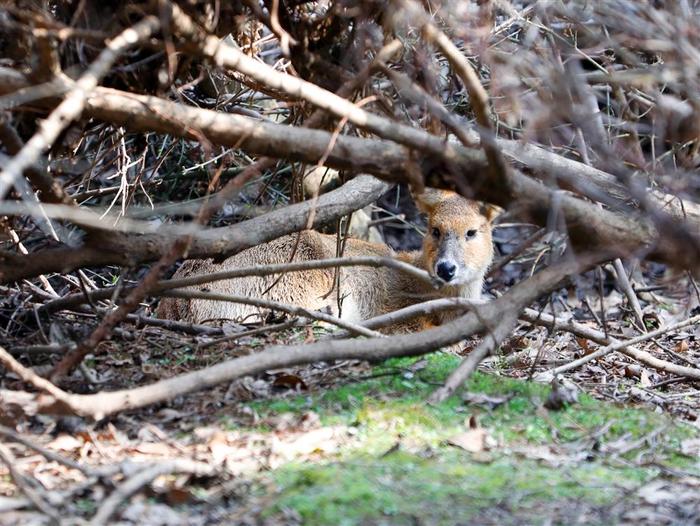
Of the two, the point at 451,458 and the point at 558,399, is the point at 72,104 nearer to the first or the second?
the point at 451,458

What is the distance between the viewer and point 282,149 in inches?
166

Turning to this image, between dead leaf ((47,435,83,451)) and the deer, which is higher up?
the deer

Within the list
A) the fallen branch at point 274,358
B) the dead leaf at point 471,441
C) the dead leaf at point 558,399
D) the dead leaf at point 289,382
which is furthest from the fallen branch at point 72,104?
the dead leaf at point 558,399

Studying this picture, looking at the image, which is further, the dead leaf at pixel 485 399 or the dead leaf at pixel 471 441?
the dead leaf at pixel 485 399

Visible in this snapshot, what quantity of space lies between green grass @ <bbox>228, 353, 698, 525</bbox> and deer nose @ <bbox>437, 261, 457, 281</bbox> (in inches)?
102

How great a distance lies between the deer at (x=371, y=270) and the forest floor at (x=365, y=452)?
2.43m

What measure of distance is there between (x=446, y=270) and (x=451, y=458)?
3925 mm

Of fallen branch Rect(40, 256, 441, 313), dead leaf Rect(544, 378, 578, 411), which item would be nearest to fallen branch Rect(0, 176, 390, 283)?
fallen branch Rect(40, 256, 441, 313)

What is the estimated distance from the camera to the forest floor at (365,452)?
339 centimetres

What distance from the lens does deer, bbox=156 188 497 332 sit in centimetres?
778

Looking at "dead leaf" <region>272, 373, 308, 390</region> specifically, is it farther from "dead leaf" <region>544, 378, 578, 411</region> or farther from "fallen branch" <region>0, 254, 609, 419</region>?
"dead leaf" <region>544, 378, 578, 411</region>

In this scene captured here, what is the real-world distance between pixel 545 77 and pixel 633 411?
190 cm

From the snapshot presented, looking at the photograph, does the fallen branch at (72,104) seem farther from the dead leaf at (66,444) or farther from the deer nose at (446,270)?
the deer nose at (446,270)

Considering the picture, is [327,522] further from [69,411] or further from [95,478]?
[69,411]
